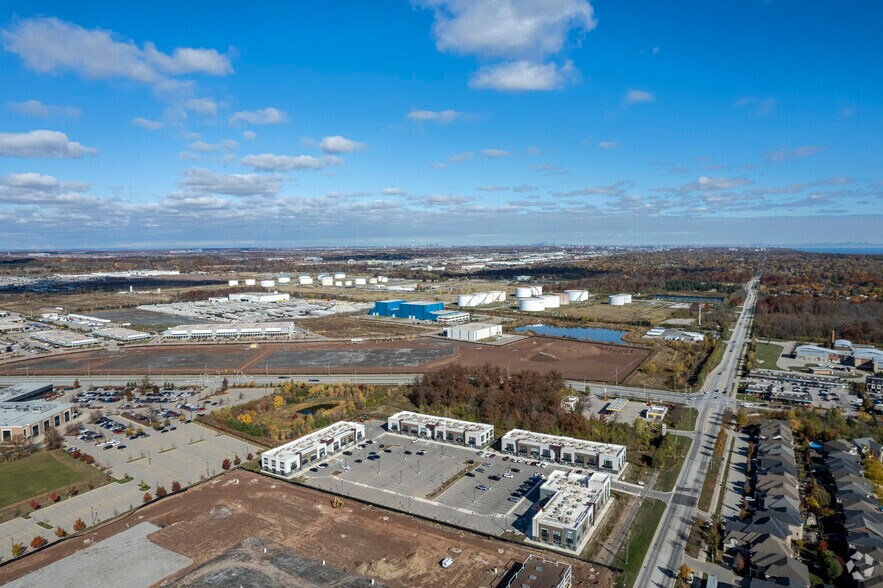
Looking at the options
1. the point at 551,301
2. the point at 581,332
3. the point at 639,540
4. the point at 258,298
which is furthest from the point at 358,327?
the point at 639,540

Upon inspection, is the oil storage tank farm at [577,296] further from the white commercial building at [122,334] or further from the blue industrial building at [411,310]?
the white commercial building at [122,334]

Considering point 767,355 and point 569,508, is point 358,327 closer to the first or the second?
point 767,355

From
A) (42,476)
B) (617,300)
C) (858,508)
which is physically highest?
(617,300)

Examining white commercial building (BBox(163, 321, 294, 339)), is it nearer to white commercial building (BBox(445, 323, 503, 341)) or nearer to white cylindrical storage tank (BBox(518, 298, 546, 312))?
white commercial building (BBox(445, 323, 503, 341))

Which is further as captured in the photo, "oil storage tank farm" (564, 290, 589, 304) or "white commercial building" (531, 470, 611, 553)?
"oil storage tank farm" (564, 290, 589, 304)

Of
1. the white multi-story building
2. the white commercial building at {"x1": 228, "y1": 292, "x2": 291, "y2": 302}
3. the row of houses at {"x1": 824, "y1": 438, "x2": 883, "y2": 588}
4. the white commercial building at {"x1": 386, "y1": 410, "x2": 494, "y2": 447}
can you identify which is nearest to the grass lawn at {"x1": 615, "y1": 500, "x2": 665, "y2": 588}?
the white multi-story building

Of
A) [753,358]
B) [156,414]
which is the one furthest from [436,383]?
[753,358]

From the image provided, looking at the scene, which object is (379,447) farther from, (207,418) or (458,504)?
(207,418)
